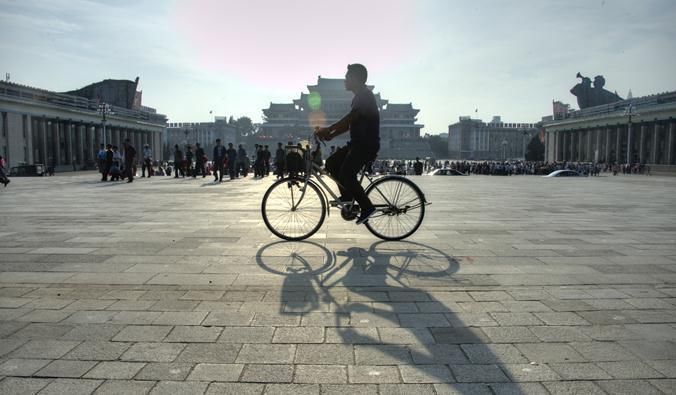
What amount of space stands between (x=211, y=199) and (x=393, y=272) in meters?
7.66

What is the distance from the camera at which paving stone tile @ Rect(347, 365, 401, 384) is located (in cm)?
222

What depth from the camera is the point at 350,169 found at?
17.4ft

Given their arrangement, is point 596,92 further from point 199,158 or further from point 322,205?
point 322,205

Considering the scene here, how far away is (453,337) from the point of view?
2.73m

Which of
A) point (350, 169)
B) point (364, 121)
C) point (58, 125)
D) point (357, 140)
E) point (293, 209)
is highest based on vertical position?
point (58, 125)

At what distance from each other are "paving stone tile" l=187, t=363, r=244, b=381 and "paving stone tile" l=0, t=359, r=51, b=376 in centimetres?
76

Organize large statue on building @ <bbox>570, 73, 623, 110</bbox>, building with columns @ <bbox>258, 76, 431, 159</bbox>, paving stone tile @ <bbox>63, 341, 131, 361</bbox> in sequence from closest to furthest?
paving stone tile @ <bbox>63, 341, 131, 361</bbox>
large statue on building @ <bbox>570, 73, 623, 110</bbox>
building with columns @ <bbox>258, 76, 431, 159</bbox>

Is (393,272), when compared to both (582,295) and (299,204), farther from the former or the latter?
(299,204)

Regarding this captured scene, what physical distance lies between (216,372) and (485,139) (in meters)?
133

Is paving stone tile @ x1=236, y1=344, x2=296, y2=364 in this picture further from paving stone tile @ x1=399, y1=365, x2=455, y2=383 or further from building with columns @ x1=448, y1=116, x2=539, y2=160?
building with columns @ x1=448, y1=116, x2=539, y2=160

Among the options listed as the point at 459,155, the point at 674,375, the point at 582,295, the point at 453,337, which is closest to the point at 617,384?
the point at 674,375

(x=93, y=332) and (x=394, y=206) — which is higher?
(x=394, y=206)

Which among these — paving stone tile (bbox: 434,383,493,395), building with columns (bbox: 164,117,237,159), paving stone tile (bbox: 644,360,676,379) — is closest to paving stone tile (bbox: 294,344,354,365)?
paving stone tile (bbox: 434,383,493,395)

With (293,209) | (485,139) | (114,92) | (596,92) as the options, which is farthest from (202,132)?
(293,209)
